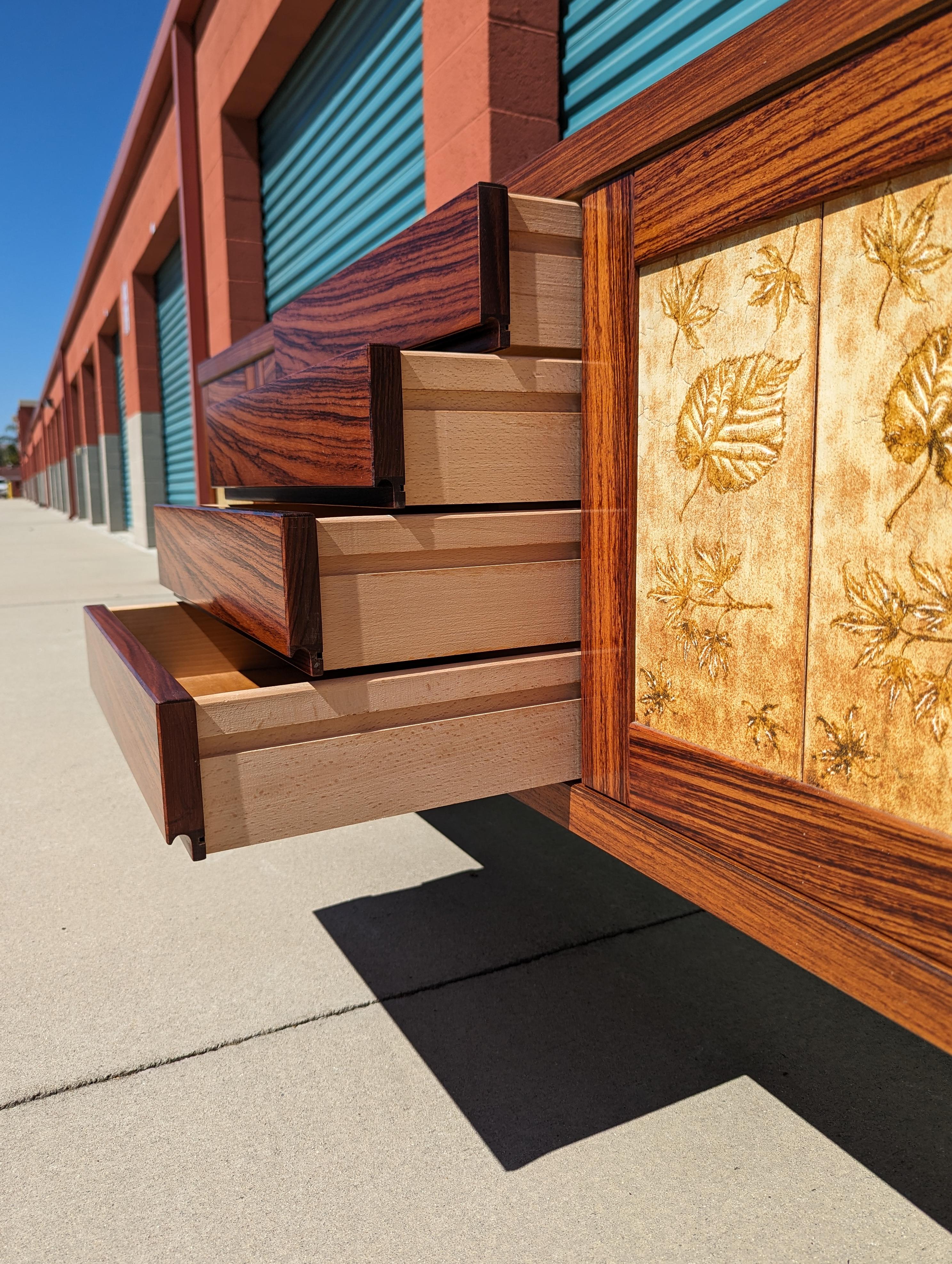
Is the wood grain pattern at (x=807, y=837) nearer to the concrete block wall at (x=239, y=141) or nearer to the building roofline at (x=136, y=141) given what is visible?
the concrete block wall at (x=239, y=141)

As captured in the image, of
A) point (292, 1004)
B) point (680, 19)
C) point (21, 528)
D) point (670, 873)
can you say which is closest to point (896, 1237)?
point (670, 873)

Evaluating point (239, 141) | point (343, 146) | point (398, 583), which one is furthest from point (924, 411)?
point (239, 141)

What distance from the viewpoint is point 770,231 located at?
2.97 feet

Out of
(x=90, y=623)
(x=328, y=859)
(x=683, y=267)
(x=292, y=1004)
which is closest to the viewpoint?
(x=683, y=267)

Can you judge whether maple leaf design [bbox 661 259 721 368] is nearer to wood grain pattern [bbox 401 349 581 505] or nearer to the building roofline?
wood grain pattern [bbox 401 349 581 505]

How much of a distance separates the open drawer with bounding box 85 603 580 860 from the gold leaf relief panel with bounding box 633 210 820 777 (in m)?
0.19

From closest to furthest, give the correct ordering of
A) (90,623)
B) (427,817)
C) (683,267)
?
(683,267)
(90,623)
(427,817)

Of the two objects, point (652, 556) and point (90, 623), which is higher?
point (652, 556)

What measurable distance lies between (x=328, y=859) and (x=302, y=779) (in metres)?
1.24

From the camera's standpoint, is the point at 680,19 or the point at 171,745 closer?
the point at 171,745

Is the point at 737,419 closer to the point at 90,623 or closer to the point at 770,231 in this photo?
the point at 770,231

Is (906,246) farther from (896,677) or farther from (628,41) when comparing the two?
(628,41)

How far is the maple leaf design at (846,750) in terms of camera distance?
87 centimetres

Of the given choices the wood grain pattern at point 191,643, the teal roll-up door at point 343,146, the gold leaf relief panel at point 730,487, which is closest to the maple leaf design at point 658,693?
the gold leaf relief panel at point 730,487
